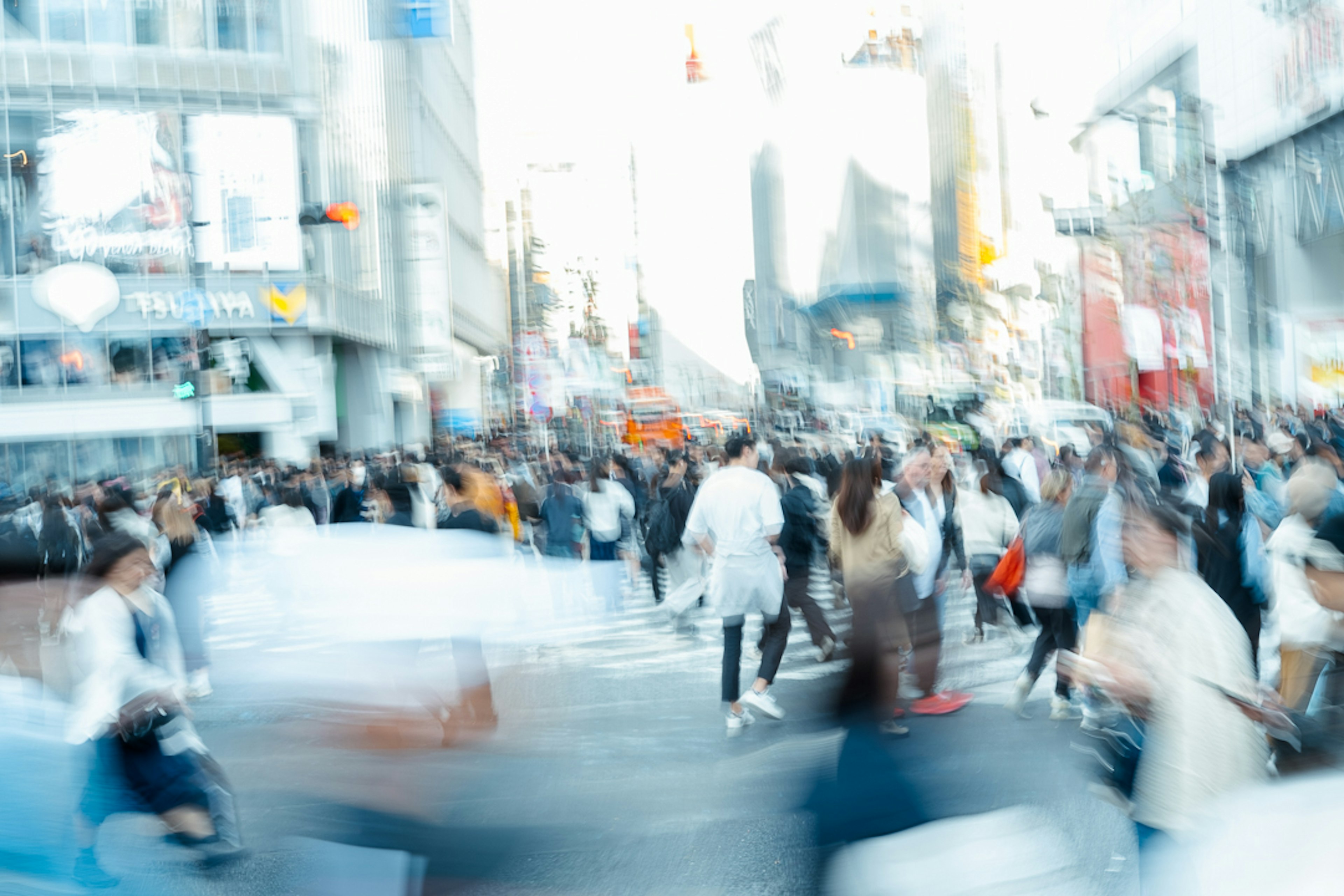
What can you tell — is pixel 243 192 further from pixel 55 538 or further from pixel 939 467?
pixel 939 467

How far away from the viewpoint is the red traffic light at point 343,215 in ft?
54.3

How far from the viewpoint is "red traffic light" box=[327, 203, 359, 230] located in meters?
16.5

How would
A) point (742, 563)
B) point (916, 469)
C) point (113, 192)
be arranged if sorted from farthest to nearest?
1. point (113, 192)
2. point (916, 469)
3. point (742, 563)

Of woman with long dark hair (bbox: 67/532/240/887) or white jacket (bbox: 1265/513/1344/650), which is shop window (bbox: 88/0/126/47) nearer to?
woman with long dark hair (bbox: 67/532/240/887)

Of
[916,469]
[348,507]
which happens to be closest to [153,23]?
[348,507]

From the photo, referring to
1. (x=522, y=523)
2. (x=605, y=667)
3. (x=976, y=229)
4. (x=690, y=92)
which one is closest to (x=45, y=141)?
(x=522, y=523)

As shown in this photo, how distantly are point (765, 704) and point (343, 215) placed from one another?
996 cm

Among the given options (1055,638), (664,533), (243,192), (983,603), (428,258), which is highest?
(428,258)

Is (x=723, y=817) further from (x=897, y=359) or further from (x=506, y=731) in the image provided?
(x=897, y=359)

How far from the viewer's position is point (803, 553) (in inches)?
439

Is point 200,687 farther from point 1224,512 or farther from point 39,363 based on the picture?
point 39,363

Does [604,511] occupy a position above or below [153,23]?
below

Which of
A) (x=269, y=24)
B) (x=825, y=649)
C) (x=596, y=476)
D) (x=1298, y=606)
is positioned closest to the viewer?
(x=1298, y=606)

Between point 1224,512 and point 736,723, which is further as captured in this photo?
point 736,723
